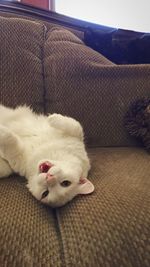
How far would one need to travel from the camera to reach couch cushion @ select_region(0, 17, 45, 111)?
147 centimetres

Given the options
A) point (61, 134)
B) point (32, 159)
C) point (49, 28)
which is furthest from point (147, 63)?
point (32, 159)

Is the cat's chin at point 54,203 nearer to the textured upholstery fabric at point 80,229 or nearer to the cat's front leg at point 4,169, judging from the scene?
the textured upholstery fabric at point 80,229

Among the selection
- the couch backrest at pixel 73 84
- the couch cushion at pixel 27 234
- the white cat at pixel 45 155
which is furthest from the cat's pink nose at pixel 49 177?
the couch backrest at pixel 73 84

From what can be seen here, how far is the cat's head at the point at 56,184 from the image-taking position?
85 cm

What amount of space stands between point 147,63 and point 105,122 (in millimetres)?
499

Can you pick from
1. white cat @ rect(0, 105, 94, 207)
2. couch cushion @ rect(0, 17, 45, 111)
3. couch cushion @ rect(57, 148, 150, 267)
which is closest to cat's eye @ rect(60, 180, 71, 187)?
white cat @ rect(0, 105, 94, 207)

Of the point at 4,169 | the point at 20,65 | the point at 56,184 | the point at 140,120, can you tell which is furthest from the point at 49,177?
the point at 20,65

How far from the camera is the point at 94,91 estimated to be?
153 centimetres

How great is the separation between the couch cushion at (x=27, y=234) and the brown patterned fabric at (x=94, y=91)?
76 cm

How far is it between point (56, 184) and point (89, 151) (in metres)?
0.48

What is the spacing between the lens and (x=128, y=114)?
147 cm

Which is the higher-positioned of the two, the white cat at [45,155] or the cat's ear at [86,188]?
the cat's ear at [86,188]

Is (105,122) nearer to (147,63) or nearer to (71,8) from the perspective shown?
(147,63)

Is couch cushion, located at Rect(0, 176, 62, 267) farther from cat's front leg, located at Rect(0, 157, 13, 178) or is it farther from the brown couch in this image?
cat's front leg, located at Rect(0, 157, 13, 178)
